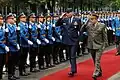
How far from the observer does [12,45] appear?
11773 mm

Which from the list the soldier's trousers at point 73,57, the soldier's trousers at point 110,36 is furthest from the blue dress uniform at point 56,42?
the soldier's trousers at point 110,36

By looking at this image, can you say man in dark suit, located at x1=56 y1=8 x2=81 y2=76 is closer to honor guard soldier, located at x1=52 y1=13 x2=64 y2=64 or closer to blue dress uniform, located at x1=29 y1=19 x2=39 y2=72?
blue dress uniform, located at x1=29 y1=19 x2=39 y2=72

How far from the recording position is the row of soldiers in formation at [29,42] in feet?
38.4

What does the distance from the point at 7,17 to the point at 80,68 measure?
3.52m

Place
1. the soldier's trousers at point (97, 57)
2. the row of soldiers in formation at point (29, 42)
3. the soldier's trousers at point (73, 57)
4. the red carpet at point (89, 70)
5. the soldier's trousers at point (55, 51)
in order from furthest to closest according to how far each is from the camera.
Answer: the soldier's trousers at point (55, 51) → the soldier's trousers at point (73, 57) → the red carpet at point (89, 70) → the row of soldiers in formation at point (29, 42) → the soldier's trousers at point (97, 57)

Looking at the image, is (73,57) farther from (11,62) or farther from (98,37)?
(11,62)

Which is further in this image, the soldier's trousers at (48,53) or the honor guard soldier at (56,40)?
the honor guard soldier at (56,40)

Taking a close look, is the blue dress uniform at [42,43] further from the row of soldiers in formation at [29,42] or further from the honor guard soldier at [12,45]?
the honor guard soldier at [12,45]

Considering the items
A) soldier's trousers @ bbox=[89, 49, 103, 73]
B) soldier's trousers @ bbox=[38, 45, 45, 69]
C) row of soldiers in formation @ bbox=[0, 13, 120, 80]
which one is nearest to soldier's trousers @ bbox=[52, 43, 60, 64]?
row of soldiers in formation @ bbox=[0, 13, 120, 80]

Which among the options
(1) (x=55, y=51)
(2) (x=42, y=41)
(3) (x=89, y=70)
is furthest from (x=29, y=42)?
(1) (x=55, y=51)

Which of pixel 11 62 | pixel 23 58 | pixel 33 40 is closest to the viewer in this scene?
pixel 11 62

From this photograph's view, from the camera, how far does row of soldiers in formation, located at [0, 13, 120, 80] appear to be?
11695 millimetres

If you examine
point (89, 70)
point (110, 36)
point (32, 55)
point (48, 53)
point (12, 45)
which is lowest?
point (110, 36)

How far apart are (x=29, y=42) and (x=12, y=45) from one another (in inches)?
40.5
